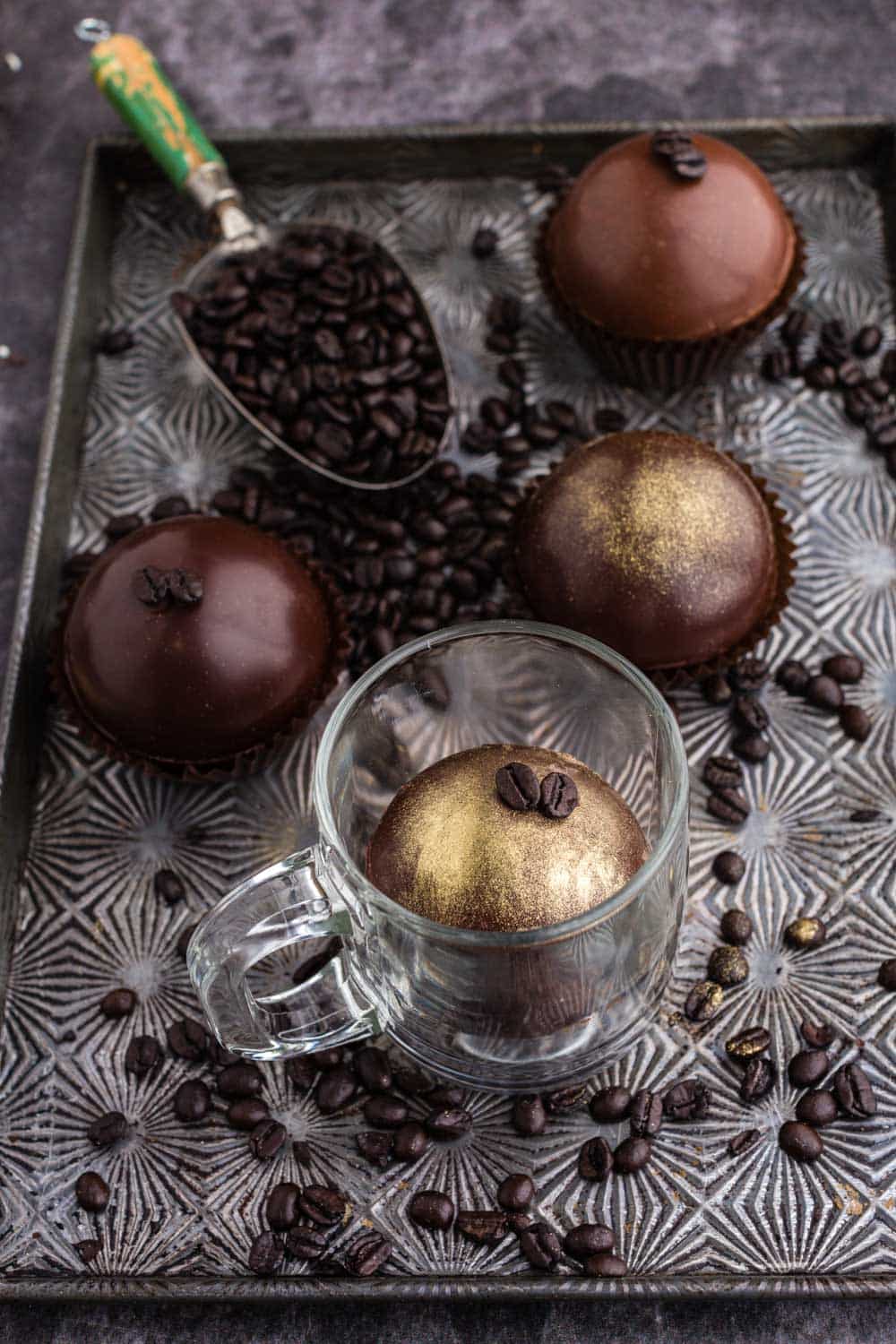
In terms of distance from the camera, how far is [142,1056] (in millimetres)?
1397

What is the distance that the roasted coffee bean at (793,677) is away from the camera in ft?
5.17

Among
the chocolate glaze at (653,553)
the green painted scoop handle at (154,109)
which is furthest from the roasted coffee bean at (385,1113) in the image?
the green painted scoop handle at (154,109)

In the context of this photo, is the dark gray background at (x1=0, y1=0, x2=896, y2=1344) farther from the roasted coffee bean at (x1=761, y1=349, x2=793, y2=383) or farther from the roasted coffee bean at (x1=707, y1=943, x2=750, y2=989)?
the roasted coffee bean at (x1=707, y1=943, x2=750, y2=989)

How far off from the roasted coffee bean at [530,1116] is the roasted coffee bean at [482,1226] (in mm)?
82

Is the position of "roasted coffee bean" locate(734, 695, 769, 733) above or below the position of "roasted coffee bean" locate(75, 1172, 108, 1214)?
above

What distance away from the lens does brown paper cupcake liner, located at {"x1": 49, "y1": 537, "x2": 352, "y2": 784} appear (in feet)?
4.94

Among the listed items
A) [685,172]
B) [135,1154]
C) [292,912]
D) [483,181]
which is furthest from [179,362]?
[135,1154]

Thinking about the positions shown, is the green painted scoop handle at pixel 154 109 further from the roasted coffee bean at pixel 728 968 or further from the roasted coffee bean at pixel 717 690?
the roasted coffee bean at pixel 728 968

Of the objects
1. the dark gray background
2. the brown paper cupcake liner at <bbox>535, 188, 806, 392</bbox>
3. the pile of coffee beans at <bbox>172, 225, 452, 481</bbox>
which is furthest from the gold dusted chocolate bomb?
the dark gray background

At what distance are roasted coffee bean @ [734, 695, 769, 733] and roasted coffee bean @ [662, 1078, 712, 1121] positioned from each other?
1.36 feet

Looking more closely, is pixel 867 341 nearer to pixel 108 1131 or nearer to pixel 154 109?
pixel 154 109

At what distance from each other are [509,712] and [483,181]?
2.98 ft

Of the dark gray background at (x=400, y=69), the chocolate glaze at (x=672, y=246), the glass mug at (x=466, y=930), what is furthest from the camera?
the dark gray background at (x=400, y=69)

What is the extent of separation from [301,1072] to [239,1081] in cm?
6
